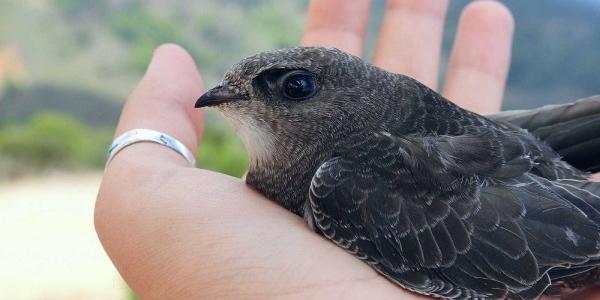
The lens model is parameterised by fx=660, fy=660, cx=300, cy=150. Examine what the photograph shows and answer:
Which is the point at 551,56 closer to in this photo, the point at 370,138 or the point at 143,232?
the point at 370,138

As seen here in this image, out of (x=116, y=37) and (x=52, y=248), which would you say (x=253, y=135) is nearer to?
(x=52, y=248)

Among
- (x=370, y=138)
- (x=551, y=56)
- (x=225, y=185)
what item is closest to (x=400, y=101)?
(x=370, y=138)

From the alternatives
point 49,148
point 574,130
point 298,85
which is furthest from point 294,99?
point 49,148

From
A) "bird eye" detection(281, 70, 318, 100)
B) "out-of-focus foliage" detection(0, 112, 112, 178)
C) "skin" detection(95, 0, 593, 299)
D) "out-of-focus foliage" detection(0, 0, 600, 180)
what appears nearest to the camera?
"skin" detection(95, 0, 593, 299)

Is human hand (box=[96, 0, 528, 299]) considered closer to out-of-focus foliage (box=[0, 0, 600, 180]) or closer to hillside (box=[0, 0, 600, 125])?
out-of-focus foliage (box=[0, 0, 600, 180])

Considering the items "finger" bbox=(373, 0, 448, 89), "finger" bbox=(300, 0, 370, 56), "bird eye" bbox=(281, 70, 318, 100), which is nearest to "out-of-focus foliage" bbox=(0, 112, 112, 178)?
"finger" bbox=(300, 0, 370, 56)

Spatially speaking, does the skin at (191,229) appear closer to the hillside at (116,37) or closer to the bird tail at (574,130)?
the bird tail at (574,130)

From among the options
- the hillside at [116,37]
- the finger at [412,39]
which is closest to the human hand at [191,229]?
the finger at [412,39]
